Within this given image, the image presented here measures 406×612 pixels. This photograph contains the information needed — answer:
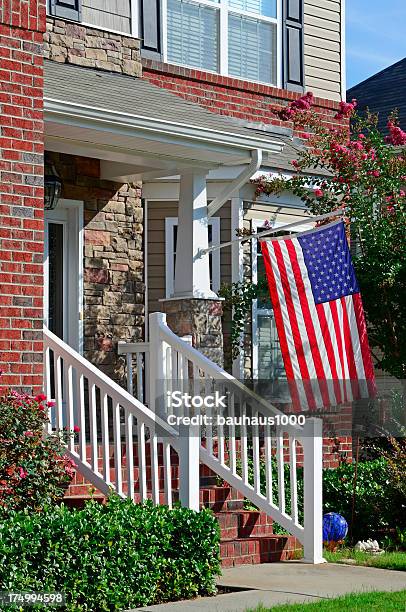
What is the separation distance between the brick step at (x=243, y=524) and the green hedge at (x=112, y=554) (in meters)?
1.33

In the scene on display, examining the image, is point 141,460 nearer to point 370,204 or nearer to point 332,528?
point 332,528

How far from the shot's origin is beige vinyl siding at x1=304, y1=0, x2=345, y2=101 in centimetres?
1541

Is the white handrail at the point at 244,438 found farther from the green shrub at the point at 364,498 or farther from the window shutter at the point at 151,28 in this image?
the window shutter at the point at 151,28

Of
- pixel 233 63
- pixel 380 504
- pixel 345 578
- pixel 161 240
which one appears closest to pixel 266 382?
pixel 161 240

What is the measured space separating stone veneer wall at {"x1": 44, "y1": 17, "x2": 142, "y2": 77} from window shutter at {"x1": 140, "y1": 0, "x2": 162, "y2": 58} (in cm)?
17

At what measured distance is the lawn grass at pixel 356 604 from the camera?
7.10 metres

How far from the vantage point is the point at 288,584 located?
27.1 feet

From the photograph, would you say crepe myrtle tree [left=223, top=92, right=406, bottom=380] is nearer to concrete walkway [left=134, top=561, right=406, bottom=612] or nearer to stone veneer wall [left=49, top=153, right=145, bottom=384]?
stone veneer wall [left=49, top=153, right=145, bottom=384]

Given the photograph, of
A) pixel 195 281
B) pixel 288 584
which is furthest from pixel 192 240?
pixel 288 584

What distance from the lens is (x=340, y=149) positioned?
43.6 feet

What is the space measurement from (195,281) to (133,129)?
1873 mm

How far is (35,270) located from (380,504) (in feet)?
14.3

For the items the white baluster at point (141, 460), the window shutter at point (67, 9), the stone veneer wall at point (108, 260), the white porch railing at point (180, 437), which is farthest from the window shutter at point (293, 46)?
the white baluster at point (141, 460)

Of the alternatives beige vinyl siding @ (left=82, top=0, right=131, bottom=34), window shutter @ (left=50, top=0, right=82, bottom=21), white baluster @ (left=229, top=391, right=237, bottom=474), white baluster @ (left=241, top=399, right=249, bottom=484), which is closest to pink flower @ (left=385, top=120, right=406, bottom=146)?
beige vinyl siding @ (left=82, top=0, right=131, bottom=34)
